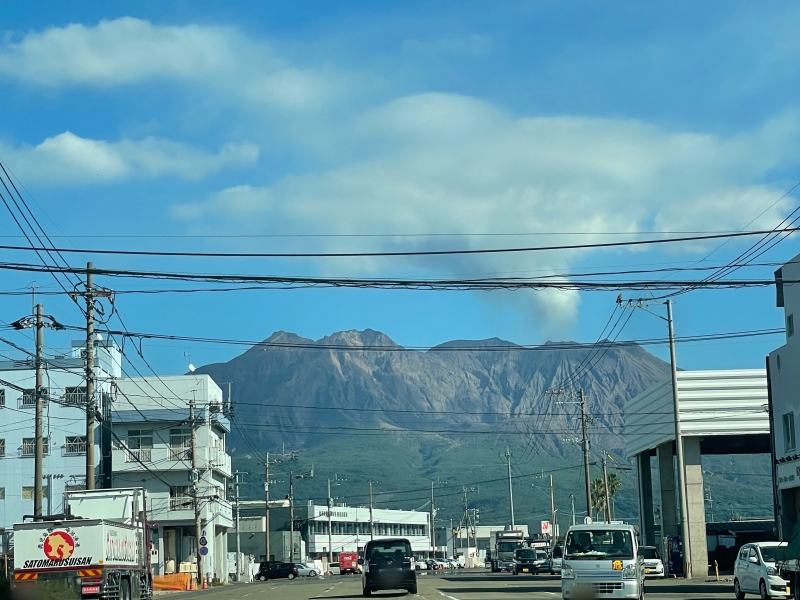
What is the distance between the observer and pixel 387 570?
3619cm

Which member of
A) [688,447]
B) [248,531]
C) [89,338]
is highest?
[89,338]

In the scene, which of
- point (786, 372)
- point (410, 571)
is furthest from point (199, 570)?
point (786, 372)

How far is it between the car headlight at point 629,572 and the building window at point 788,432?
16.8 m

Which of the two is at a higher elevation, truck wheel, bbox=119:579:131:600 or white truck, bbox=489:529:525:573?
truck wheel, bbox=119:579:131:600

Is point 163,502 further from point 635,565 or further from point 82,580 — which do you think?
point 635,565

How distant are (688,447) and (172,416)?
3928 cm

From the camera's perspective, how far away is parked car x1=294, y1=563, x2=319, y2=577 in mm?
93125

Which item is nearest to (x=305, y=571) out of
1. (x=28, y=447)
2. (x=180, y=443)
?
(x=180, y=443)

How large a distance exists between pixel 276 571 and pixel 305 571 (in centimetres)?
533

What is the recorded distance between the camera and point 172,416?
75.1 m

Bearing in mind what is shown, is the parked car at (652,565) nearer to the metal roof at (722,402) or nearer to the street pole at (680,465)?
the street pole at (680,465)

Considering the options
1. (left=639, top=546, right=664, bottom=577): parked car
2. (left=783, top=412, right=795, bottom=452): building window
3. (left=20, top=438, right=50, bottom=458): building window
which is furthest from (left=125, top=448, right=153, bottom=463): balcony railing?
(left=783, top=412, right=795, bottom=452): building window

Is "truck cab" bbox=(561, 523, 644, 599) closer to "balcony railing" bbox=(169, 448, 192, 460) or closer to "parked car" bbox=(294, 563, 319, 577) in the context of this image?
"balcony railing" bbox=(169, 448, 192, 460)

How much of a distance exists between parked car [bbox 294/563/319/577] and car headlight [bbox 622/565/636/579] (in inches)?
2820
